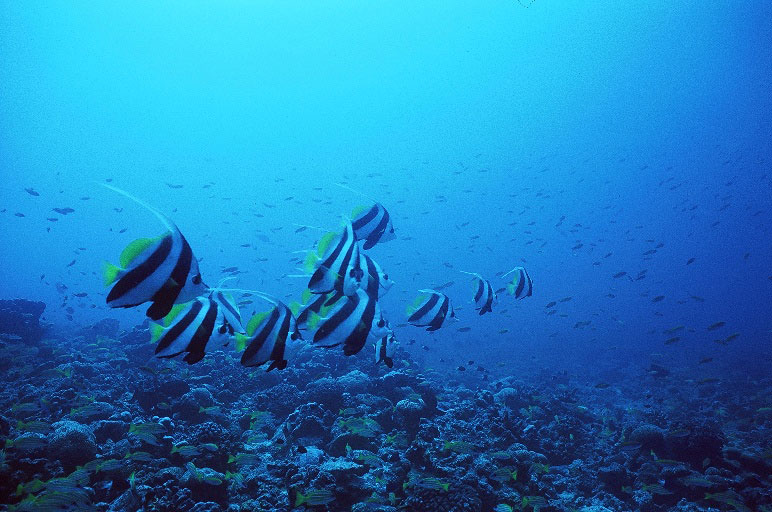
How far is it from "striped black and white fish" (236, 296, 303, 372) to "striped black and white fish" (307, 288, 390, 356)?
19 centimetres

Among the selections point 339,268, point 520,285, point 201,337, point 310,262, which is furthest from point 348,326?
point 520,285

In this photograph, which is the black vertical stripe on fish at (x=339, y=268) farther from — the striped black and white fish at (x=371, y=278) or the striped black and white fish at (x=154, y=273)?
the striped black and white fish at (x=154, y=273)

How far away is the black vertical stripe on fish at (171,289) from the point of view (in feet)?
6.25

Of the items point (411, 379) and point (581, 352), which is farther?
point (581, 352)

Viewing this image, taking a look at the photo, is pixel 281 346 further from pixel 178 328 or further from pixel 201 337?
pixel 178 328

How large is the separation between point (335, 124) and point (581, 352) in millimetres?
102717

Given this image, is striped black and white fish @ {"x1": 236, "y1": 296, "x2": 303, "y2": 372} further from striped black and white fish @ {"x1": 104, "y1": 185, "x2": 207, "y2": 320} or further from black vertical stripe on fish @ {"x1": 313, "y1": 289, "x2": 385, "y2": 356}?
striped black and white fish @ {"x1": 104, "y1": 185, "x2": 207, "y2": 320}

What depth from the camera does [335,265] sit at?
8.89ft

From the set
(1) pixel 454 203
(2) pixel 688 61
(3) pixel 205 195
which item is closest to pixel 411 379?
(2) pixel 688 61

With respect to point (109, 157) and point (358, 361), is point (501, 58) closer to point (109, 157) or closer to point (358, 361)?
point (358, 361)

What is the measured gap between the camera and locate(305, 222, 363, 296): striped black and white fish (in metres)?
2.58

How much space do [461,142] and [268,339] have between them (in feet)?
377

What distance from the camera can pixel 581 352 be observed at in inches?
1175

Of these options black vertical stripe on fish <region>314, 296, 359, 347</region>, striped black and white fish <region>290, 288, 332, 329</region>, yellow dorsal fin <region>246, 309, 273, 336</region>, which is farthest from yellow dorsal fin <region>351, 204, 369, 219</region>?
yellow dorsal fin <region>246, 309, 273, 336</region>
